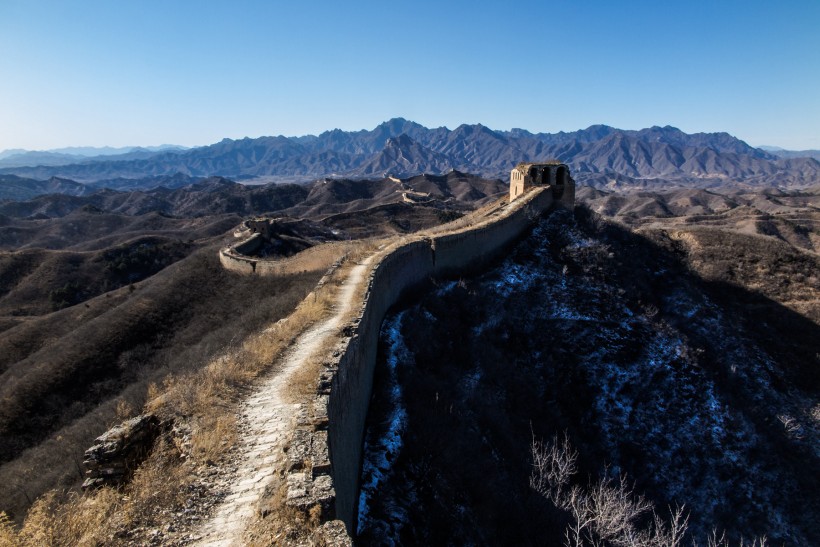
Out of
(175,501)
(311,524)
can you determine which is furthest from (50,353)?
(311,524)

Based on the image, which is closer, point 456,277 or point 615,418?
point 615,418

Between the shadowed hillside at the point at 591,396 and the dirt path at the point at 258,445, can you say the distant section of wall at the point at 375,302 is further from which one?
the shadowed hillside at the point at 591,396

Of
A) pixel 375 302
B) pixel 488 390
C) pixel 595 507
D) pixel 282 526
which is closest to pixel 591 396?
pixel 488 390

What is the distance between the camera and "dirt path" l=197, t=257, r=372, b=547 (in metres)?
5.23

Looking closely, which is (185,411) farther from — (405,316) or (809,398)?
(809,398)

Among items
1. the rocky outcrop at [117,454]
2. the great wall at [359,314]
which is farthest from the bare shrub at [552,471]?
the rocky outcrop at [117,454]

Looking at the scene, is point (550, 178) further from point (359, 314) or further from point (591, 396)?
point (359, 314)

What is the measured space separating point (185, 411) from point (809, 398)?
2558 centimetres

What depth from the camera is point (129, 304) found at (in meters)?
23.9

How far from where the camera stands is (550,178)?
29.2 m

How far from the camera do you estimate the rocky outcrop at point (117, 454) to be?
6418 millimetres

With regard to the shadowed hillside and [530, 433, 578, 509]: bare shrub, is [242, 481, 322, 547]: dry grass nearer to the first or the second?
the shadowed hillside

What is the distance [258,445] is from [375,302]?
7369mm

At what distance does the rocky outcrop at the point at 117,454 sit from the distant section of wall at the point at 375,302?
2823mm
